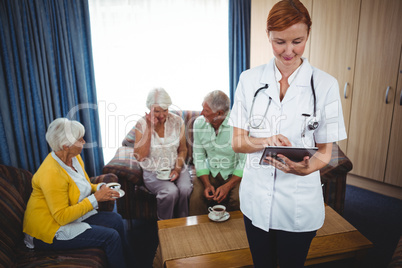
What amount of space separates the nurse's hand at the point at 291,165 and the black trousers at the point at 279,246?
0.23 meters

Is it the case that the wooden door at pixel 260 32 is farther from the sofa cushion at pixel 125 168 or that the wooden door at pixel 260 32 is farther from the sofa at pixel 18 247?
the sofa at pixel 18 247

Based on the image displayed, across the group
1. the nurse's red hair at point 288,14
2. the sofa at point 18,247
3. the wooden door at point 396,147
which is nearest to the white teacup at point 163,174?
the sofa at point 18,247

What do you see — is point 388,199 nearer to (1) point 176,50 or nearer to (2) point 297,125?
(2) point 297,125

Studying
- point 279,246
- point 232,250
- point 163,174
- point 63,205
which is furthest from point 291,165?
point 163,174

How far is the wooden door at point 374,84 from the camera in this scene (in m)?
2.66

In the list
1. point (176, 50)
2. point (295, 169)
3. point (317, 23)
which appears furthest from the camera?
point (176, 50)

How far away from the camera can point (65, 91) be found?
287cm

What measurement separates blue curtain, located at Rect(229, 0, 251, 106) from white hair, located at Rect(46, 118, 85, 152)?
2497 millimetres

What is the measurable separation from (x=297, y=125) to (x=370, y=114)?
2.37 metres

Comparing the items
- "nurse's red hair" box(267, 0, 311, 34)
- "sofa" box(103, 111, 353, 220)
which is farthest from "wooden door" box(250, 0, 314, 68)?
"nurse's red hair" box(267, 0, 311, 34)

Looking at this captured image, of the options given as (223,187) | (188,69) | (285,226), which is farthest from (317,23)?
(285,226)

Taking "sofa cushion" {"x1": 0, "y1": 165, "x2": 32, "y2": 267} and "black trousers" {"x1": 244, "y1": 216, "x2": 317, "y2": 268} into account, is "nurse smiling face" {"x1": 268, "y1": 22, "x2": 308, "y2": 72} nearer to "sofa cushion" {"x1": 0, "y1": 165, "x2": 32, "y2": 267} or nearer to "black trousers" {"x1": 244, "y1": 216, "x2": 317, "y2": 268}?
"black trousers" {"x1": 244, "y1": 216, "x2": 317, "y2": 268}

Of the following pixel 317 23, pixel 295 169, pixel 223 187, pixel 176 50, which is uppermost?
pixel 317 23

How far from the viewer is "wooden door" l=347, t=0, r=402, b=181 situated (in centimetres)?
266
